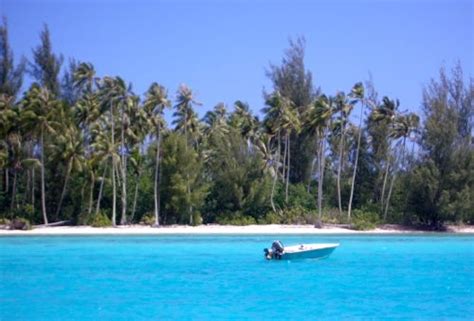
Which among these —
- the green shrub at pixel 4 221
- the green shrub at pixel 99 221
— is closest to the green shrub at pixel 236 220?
the green shrub at pixel 99 221

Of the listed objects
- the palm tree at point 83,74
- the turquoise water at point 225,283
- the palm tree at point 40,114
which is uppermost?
the palm tree at point 83,74

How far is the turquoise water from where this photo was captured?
21.5m

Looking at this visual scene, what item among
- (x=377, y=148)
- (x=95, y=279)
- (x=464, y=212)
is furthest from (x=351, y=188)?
(x=95, y=279)

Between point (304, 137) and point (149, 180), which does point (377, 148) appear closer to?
point (304, 137)

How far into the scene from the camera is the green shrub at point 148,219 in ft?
199

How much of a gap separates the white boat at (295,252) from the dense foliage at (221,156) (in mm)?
24177

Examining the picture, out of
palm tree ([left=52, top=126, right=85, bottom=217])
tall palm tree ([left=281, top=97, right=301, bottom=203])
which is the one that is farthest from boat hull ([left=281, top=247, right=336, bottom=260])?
tall palm tree ([left=281, top=97, right=301, bottom=203])

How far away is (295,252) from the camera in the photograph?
34562 mm

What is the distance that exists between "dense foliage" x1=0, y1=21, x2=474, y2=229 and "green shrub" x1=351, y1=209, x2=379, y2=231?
101 millimetres

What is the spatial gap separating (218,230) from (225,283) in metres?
30.1

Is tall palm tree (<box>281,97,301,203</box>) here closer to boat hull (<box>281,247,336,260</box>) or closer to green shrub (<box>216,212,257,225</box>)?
green shrub (<box>216,212,257,225</box>)

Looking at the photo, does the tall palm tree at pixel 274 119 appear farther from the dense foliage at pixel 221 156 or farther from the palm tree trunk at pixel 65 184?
the palm tree trunk at pixel 65 184

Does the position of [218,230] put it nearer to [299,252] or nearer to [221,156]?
[221,156]

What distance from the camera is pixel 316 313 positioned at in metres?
21.2
